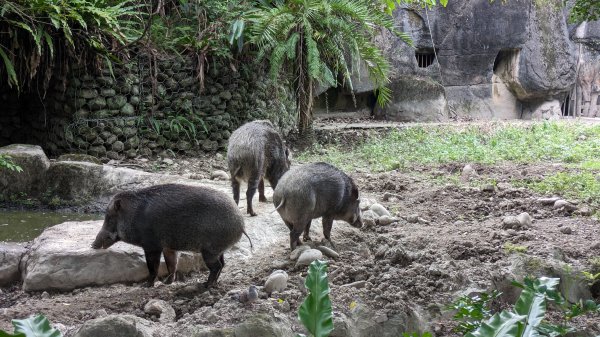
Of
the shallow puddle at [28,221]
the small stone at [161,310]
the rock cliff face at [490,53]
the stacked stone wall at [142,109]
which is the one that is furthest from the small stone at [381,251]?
the rock cliff face at [490,53]

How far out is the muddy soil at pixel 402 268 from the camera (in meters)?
4.21

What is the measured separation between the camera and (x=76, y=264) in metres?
4.93

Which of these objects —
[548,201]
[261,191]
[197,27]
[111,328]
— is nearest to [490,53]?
[197,27]

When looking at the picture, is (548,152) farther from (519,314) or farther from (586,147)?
(519,314)

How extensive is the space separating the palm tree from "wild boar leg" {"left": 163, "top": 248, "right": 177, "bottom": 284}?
6695 millimetres

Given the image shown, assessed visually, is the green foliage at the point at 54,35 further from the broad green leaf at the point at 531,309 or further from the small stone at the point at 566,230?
the broad green leaf at the point at 531,309

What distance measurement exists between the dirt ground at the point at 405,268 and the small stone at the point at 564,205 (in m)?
0.07

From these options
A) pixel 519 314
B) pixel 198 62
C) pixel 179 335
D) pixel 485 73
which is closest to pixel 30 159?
pixel 198 62

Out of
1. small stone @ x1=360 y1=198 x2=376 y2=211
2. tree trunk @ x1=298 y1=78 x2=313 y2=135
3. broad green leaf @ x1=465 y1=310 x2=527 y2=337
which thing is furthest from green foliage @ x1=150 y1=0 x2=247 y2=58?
broad green leaf @ x1=465 y1=310 x2=527 y2=337

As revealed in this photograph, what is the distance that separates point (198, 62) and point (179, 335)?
8411 mm

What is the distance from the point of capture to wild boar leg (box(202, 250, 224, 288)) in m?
4.69

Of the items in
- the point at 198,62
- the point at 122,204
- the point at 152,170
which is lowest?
the point at 152,170

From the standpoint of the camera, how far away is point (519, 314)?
2.32 meters

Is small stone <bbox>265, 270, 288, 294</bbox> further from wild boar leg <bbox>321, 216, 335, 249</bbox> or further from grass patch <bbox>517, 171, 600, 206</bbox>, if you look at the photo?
grass patch <bbox>517, 171, 600, 206</bbox>
